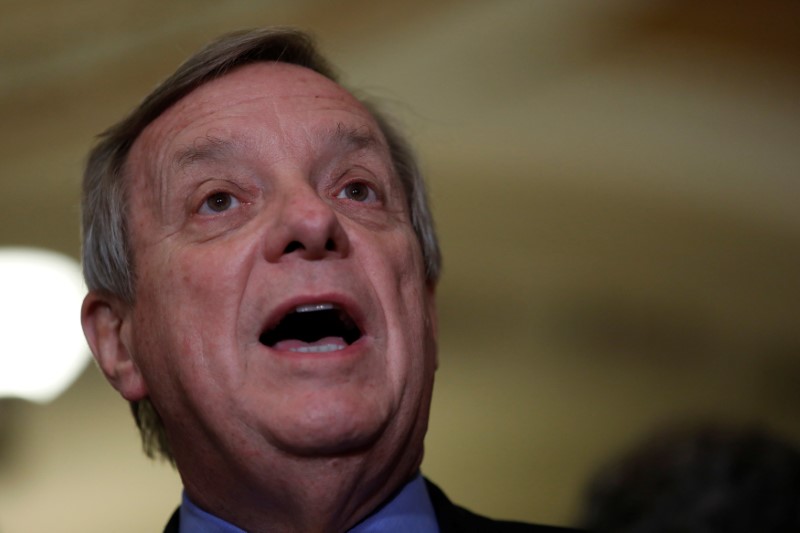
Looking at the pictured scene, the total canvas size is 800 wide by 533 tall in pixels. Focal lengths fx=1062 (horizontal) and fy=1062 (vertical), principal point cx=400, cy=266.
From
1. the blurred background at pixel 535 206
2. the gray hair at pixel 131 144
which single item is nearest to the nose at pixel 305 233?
the gray hair at pixel 131 144

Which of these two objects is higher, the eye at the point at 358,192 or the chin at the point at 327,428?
the eye at the point at 358,192

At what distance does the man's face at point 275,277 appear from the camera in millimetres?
1585

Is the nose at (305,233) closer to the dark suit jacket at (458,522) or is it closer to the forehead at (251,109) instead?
the forehead at (251,109)

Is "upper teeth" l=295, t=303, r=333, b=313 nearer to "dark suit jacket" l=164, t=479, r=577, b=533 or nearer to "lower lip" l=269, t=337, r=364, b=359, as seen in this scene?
"lower lip" l=269, t=337, r=364, b=359

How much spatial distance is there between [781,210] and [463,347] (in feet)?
3.46

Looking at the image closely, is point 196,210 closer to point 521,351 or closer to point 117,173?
point 117,173

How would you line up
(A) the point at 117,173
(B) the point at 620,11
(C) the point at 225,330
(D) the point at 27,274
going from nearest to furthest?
1. (C) the point at 225,330
2. (A) the point at 117,173
3. (D) the point at 27,274
4. (B) the point at 620,11

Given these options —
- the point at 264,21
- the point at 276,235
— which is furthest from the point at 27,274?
the point at 276,235

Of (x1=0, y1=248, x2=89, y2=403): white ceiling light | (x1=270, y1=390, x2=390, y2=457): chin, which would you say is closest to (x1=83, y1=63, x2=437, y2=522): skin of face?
(x1=270, y1=390, x2=390, y2=457): chin

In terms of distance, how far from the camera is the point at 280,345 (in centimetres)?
168

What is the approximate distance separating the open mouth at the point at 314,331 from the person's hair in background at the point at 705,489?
2.05 feet

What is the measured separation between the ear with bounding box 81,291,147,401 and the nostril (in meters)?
0.39

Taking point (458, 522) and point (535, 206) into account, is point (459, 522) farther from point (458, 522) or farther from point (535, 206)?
point (535, 206)

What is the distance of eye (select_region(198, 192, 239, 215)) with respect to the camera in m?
1.76
